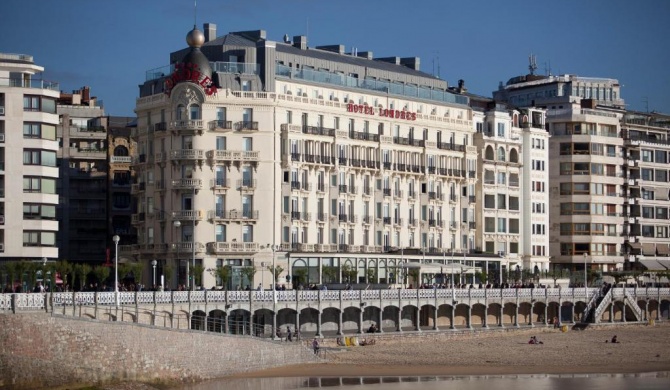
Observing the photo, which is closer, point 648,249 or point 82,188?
point 82,188

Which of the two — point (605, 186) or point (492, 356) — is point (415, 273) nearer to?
point (492, 356)

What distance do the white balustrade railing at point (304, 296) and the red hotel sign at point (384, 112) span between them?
2285cm

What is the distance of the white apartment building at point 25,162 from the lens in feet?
398

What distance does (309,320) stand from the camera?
4515 inches

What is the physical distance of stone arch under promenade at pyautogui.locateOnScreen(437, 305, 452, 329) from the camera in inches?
5025

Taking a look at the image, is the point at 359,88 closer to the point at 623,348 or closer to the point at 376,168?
the point at 376,168

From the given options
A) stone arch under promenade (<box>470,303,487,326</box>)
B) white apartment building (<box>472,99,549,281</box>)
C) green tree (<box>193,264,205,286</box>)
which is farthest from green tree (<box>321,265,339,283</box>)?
white apartment building (<box>472,99,549,281</box>)

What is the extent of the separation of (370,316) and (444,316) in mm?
9677

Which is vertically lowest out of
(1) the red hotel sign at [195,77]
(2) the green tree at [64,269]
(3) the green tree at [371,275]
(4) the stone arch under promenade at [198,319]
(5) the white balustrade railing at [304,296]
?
(4) the stone arch under promenade at [198,319]

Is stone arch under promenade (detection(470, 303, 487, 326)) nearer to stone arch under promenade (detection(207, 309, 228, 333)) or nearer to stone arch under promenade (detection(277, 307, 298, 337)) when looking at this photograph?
stone arch under promenade (detection(277, 307, 298, 337))

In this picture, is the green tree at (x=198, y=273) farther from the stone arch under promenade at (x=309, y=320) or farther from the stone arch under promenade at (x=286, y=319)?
the stone arch under promenade at (x=286, y=319)

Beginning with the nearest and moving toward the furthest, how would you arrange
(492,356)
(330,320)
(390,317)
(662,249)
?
(492,356)
(330,320)
(390,317)
(662,249)

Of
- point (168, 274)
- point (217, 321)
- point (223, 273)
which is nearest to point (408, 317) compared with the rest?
point (223, 273)

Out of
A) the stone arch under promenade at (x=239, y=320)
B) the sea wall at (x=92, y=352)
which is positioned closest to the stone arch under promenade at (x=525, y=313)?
the stone arch under promenade at (x=239, y=320)
